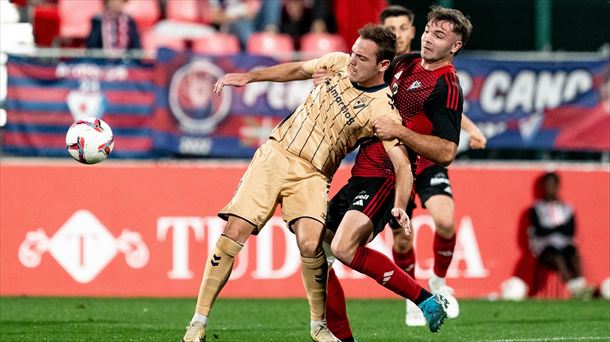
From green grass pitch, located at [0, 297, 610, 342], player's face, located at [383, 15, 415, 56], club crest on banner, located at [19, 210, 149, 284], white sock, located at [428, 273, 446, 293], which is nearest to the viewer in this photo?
green grass pitch, located at [0, 297, 610, 342]

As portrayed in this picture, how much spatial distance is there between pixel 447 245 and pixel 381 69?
281 centimetres

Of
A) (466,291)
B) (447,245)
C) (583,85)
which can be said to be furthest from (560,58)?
(447,245)

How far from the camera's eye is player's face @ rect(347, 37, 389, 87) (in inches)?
327

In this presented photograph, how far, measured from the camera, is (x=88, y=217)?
44.7 feet

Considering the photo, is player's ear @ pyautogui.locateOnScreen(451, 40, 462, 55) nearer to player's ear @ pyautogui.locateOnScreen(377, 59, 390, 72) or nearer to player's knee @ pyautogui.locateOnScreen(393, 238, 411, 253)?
player's ear @ pyautogui.locateOnScreen(377, 59, 390, 72)

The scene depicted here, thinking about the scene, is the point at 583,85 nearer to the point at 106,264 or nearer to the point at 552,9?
the point at 552,9

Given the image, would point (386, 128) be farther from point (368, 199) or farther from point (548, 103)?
point (548, 103)

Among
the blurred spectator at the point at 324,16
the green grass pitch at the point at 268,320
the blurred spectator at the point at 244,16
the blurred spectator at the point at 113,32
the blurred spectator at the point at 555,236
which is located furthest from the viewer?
the blurred spectator at the point at 244,16

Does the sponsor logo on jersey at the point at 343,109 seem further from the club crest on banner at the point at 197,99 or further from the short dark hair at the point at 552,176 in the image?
the short dark hair at the point at 552,176

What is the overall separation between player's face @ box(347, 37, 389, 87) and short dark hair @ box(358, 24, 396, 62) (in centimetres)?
3

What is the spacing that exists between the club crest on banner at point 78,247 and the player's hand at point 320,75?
559cm

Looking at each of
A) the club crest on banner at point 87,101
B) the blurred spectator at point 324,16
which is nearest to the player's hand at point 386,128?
the club crest on banner at point 87,101

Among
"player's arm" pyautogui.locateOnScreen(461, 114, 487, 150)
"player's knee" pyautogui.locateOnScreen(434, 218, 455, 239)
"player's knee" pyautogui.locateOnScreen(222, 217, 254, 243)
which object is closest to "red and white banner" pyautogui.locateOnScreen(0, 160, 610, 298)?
"player's knee" pyautogui.locateOnScreen(434, 218, 455, 239)

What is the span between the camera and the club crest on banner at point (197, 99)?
13.8 meters
